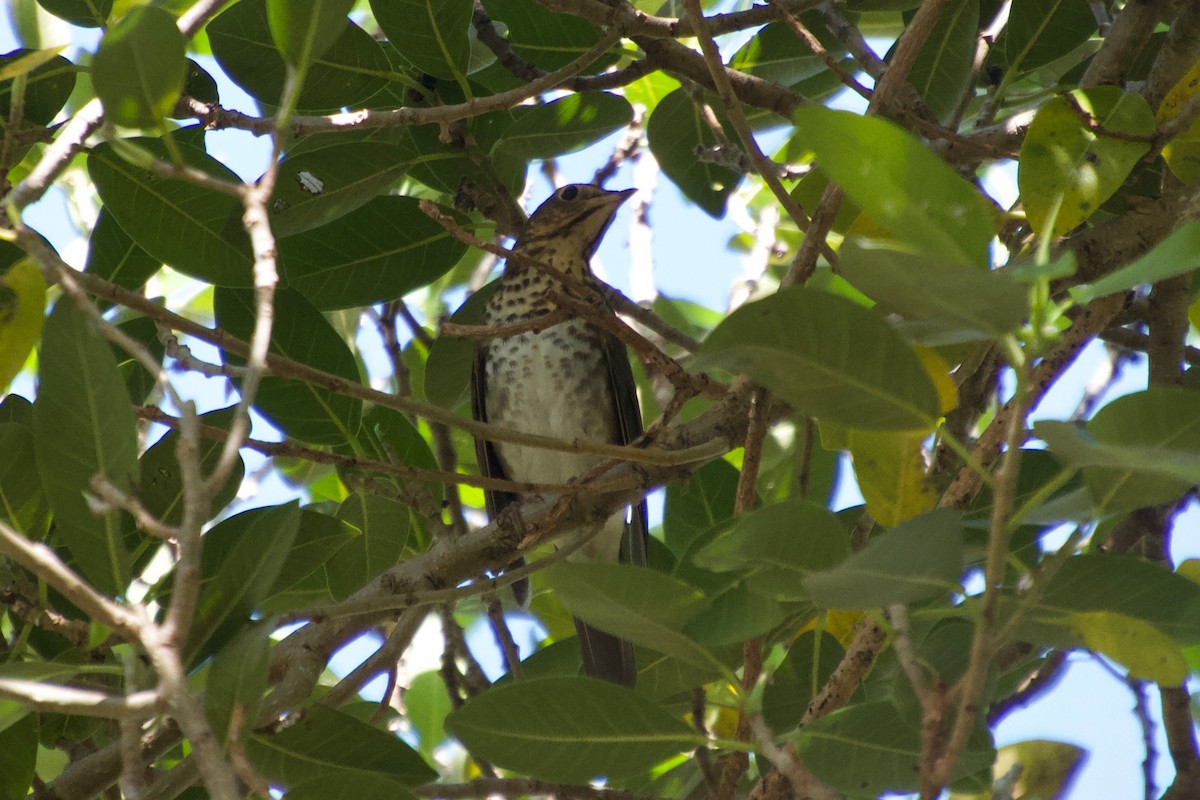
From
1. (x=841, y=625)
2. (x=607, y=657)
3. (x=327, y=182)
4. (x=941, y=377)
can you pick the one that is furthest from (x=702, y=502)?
(x=941, y=377)

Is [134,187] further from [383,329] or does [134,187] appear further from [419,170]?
[383,329]

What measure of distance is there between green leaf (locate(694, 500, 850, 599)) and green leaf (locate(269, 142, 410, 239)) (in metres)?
1.41

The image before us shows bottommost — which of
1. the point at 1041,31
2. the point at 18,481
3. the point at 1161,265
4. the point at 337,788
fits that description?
the point at 337,788

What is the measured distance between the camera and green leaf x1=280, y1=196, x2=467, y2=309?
2.89 m

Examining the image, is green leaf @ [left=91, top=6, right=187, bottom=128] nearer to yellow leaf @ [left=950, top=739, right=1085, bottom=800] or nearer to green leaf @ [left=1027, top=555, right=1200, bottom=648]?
green leaf @ [left=1027, top=555, right=1200, bottom=648]

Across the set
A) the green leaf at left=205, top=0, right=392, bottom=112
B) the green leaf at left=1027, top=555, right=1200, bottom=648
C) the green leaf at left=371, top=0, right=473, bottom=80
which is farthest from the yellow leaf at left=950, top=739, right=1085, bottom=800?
the green leaf at left=205, top=0, right=392, bottom=112

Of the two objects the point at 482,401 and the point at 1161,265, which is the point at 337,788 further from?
the point at 482,401

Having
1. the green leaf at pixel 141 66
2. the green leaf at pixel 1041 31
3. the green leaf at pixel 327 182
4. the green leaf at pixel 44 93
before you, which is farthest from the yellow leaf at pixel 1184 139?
the green leaf at pixel 44 93

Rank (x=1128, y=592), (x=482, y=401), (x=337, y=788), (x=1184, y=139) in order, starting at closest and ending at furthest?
1. (x=1128, y=592)
2. (x=337, y=788)
3. (x=1184, y=139)
4. (x=482, y=401)

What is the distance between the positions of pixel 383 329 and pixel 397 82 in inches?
39.2

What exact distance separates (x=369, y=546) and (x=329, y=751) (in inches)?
28.9

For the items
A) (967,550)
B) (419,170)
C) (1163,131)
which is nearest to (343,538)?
(419,170)

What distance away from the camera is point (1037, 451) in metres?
2.34

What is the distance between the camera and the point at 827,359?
1.36 meters
